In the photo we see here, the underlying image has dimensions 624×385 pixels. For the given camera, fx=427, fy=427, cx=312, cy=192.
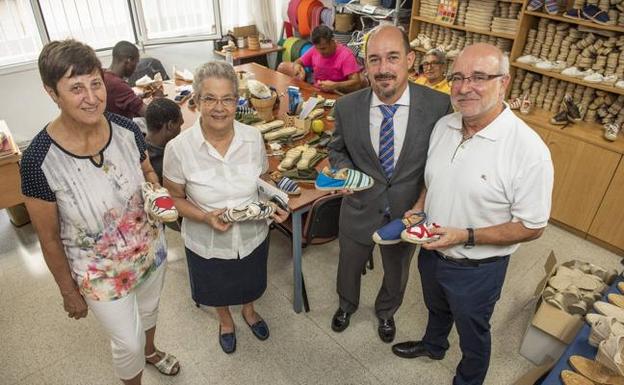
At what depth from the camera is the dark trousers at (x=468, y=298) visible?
5.93 feet

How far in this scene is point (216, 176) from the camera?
6.23 ft

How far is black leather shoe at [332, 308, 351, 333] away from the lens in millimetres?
2604

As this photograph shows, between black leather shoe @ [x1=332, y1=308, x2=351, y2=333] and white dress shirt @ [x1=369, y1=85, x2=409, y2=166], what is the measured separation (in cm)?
113

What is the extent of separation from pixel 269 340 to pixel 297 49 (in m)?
4.03

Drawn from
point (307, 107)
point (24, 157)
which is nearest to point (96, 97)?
point (24, 157)

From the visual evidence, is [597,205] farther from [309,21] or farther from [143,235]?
[309,21]

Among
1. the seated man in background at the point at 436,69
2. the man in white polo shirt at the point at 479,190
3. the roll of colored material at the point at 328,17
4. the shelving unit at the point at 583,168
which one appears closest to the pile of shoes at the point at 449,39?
the shelving unit at the point at 583,168

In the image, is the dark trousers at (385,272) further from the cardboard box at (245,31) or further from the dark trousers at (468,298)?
the cardboard box at (245,31)

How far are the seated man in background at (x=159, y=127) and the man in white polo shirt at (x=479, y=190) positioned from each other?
4.98 feet

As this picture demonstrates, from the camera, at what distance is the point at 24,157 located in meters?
1.40

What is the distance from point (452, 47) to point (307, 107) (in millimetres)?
1848

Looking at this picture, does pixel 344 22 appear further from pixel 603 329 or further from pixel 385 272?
pixel 603 329

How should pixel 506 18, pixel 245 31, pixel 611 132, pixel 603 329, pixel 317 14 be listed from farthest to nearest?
pixel 245 31
pixel 317 14
pixel 506 18
pixel 611 132
pixel 603 329

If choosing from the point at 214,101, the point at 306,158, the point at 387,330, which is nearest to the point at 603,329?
the point at 387,330
